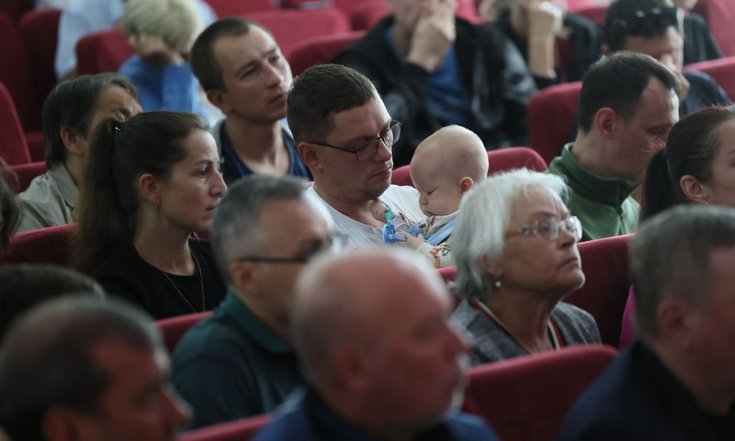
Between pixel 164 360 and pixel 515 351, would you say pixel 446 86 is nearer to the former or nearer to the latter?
pixel 515 351

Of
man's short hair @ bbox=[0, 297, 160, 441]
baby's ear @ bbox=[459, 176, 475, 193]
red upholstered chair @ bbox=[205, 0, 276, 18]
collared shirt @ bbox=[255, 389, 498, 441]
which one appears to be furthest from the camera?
red upholstered chair @ bbox=[205, 0, 276, 18]

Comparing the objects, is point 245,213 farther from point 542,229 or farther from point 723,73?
point 723,73

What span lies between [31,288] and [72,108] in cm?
140

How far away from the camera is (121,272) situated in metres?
2.37

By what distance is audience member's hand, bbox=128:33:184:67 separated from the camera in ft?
13.2

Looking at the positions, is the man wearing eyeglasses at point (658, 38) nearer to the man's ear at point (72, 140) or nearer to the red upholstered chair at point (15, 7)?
the man's ear at point (72, 140)

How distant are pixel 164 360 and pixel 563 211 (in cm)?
98

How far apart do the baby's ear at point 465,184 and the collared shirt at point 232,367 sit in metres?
0.89

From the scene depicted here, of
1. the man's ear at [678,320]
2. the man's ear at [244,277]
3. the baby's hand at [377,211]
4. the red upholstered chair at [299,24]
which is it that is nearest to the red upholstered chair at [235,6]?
the red upholstered chair at [299,24]

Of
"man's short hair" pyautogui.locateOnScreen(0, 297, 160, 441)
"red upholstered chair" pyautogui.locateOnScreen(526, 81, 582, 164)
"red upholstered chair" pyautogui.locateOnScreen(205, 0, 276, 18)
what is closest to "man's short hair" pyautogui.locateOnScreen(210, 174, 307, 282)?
"man's short hair" pyautogui.locateOnScreen(0, 297, 160, 441)

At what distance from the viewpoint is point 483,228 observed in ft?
6.86

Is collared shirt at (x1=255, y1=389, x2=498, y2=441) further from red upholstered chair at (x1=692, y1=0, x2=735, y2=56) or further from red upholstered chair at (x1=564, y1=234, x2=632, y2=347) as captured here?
red upholstered chair at (x1=692, y1=0, x2=735, y2=56)

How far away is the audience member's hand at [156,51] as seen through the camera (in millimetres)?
4023

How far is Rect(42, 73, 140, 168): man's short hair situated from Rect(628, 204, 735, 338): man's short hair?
1720 millimetres
